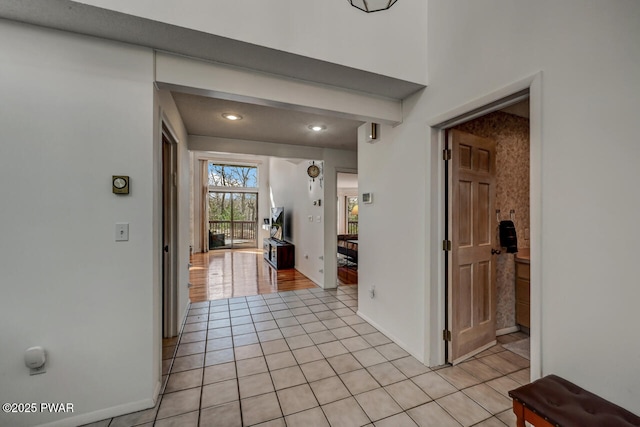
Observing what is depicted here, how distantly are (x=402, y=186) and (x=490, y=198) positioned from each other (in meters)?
0.90

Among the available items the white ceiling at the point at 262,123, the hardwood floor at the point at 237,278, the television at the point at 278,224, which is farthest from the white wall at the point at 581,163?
the television at the point at 278,224

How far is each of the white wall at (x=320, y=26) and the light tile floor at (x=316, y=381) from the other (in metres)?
2.46

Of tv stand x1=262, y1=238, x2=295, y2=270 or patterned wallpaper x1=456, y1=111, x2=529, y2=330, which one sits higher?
patterned wallpaper x1=456, y1=111, x2=529, y2=330

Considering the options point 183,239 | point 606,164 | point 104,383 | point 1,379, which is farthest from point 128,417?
point 606,164

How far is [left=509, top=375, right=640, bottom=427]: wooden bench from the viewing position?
1041 mm

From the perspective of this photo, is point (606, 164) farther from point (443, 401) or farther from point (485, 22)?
point (443, 401)

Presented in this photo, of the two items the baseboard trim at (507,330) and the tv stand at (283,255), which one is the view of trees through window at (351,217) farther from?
the baseboard trim at (507,330)

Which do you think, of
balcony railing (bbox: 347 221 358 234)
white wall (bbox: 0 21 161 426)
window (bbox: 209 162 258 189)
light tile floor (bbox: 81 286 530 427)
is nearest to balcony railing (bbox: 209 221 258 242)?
window (bbox: 209 162 258 189)

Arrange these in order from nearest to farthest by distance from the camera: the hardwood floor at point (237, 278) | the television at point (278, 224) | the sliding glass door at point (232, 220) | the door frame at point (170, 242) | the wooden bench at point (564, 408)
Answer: the wooden bench at point (564, 408), the door frame at point (170, 242), the hardwood floor at point (237, 278), the television at point (278, 224), the sliding glass door at point (232, 220)

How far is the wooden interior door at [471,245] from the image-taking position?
2277mm

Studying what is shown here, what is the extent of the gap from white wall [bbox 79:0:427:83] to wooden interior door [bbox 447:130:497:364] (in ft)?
2.70

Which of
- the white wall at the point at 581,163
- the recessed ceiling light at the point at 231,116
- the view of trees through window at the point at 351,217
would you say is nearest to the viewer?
the white wall at the point at 581,163

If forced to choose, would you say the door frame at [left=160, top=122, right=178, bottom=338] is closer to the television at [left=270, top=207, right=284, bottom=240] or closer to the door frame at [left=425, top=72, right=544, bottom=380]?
the door frame at [left=425, top=72, right=544, bottom=380]

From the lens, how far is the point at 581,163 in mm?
1289
